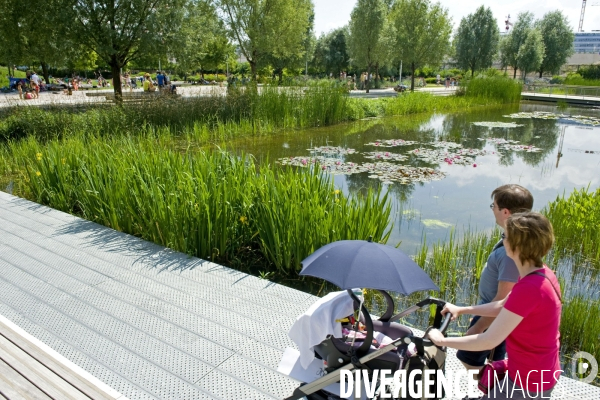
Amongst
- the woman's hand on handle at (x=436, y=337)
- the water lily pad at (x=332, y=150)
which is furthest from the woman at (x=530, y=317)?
the water lily pad at (x=332, y=150)

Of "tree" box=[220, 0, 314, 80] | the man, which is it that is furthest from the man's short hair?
"tree" box=[220, 0, 314, 80]

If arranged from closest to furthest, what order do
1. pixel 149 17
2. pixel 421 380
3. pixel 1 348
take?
pixel 421 380 → pixel 1 348 → pixel 149 17

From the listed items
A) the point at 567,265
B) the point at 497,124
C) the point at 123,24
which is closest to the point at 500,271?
the point at 567,265

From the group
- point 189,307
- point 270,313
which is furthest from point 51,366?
point 270,313

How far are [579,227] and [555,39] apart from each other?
45243 mm

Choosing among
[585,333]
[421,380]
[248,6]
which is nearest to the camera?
[421,380]

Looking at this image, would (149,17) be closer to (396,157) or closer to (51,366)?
(396,157)

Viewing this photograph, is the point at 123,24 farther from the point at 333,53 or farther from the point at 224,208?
the point at 333,53

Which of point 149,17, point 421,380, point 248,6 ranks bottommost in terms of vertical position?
point 421,380

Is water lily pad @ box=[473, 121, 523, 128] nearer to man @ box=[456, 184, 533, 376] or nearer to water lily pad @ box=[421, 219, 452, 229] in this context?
water lily pad @ box=[421, 219, 452, 229]

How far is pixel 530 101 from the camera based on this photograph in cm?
2620

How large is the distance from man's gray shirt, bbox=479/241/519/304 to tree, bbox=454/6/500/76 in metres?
37.3

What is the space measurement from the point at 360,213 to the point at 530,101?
2636cm

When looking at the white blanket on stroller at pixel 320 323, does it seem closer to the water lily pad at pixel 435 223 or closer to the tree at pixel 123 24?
the water lily pad at pixel 435 223
